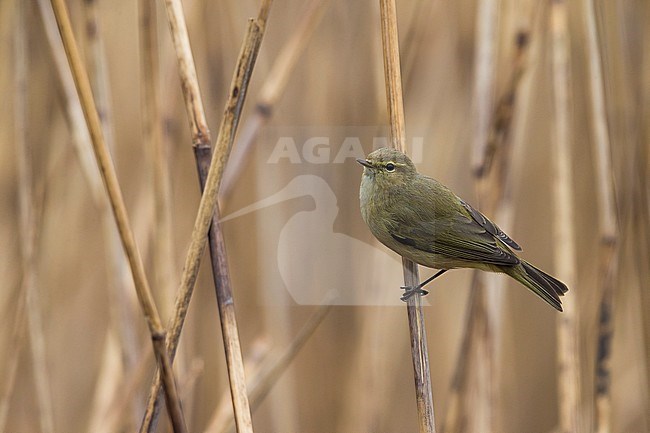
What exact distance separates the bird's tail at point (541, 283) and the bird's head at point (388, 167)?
0.30 m

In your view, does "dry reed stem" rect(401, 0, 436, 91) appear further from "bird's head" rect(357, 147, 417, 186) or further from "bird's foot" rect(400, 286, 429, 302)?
"bird's foot" rect(400, 286, 429, 302)

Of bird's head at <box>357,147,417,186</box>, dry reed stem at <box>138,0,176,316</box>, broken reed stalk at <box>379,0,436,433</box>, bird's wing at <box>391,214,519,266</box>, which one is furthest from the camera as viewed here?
dry reed stem at <box>138,0,176,316</box>

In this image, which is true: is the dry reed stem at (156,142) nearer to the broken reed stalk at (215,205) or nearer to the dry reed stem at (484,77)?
the broken reed stalk at (215,205)

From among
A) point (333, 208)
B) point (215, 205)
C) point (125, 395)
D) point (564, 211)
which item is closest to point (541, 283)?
point (564, 211)

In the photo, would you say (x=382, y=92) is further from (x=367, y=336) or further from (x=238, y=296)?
(x=238, y=296)

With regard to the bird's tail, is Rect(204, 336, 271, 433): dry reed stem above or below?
below

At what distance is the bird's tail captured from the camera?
129cm

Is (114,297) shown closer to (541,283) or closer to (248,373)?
(248,373)

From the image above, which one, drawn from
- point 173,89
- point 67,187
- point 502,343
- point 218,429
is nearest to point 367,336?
point 218,429

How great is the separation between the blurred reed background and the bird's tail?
0.76ft

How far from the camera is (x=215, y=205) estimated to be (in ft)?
3.40

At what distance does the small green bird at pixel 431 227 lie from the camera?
130 cm

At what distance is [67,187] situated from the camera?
205cm

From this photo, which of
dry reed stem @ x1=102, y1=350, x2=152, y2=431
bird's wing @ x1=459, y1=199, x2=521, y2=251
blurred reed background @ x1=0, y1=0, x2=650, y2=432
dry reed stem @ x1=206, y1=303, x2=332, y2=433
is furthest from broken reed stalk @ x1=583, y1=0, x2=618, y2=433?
dry reed stem @ x1=102, y1=350, x2=152, y2=431
